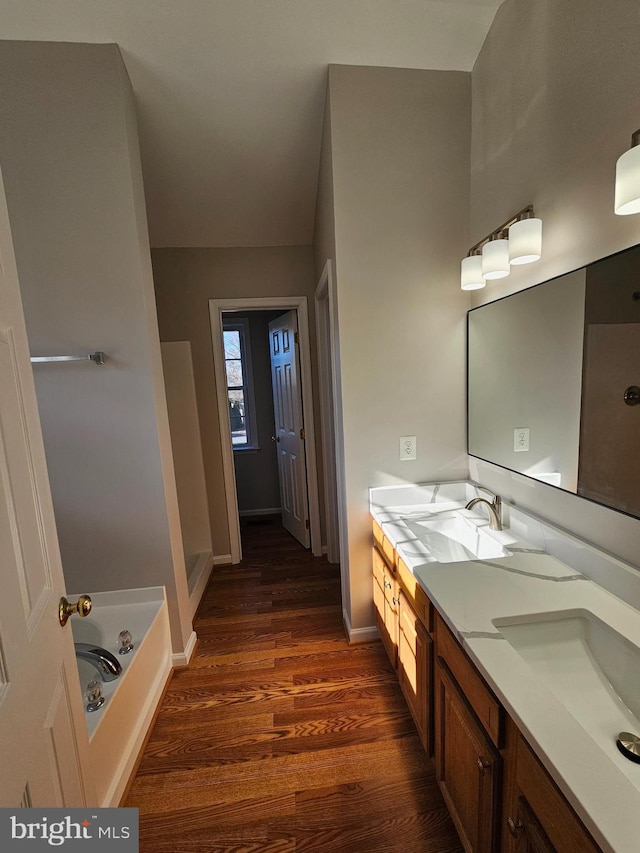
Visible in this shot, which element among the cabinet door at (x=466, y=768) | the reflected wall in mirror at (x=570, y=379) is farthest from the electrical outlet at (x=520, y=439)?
the cabinet door at (x=466, y=768)

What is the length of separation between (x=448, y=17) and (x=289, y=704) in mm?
3175

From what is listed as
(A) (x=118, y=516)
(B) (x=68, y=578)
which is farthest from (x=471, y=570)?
(B) (x=68, y=578)

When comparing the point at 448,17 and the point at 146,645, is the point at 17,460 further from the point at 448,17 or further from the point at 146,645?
the point at 448,17

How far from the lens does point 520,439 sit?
5.18 ft

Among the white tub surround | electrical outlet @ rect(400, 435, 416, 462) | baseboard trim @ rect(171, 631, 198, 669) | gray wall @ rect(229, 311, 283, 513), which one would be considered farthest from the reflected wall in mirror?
gray wall @ rect(229, 311, 283, 513)

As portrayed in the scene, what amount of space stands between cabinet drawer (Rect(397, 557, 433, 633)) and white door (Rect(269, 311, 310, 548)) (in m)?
1.80

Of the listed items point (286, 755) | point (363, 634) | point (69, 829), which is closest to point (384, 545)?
point (363, 634)

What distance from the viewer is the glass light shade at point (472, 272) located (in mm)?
1668

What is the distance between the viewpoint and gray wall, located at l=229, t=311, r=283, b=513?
4.27 metres

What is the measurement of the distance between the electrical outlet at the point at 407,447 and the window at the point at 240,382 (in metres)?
2.60

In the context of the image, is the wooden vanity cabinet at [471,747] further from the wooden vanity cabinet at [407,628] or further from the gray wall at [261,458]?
the gray wall at [261,458]

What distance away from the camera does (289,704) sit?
1767 mm

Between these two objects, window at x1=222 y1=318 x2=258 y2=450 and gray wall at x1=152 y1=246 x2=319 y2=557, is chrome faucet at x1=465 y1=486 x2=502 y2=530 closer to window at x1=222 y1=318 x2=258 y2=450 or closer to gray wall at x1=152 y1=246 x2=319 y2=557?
gray wall at x1=152 y1=246 x2=319 y2=557

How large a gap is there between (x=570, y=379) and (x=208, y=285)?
2.57 meters
